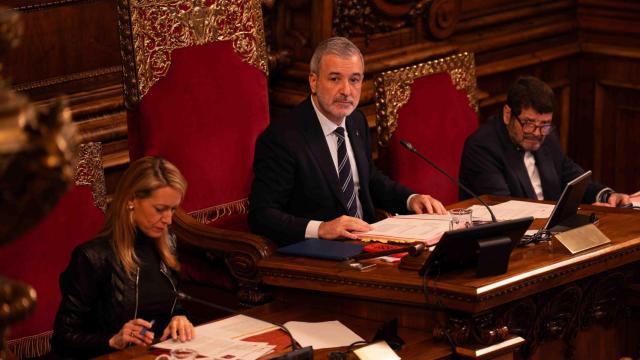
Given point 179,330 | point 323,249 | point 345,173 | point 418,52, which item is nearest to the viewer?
point 179,330

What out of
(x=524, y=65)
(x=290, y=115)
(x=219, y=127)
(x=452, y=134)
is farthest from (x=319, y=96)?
(x=524, y=65)

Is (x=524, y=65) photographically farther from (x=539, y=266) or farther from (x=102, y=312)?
(x=102, y=312)

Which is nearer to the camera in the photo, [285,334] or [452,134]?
[285,334]

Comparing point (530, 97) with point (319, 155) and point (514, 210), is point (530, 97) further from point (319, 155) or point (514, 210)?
point (319, 155)

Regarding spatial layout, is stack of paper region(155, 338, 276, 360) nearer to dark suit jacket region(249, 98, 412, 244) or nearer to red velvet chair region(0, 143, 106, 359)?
red velvet chair region(0, 143, 106, 359)

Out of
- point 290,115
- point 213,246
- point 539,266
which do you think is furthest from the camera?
point 290,115

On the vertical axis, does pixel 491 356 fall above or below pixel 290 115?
below

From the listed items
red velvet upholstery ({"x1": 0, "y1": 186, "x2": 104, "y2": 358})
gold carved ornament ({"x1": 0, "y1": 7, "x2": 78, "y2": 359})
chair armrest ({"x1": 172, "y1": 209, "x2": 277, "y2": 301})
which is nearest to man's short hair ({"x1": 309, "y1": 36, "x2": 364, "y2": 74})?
chair armrest ({"x1": 172, "y1": 209, "x2": 277, "y2": 301})

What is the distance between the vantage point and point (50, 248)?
3344 mm

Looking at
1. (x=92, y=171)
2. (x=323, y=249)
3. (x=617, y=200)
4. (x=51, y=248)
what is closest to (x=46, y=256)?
(x=51, y=248)

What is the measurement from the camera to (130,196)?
9.63 ft

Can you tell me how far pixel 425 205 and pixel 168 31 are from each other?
1.07 m

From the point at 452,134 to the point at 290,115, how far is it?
104 centimetres

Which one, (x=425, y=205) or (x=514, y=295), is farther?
(x=425, y=205)
